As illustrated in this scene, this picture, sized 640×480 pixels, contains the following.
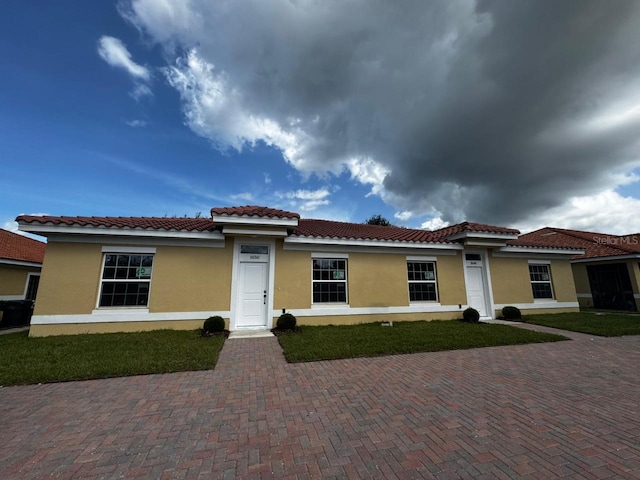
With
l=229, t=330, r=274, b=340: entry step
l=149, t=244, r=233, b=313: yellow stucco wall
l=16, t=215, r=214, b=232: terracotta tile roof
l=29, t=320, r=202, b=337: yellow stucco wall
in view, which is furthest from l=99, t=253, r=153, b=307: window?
l=229, t=330, r=274, b=340: entry step

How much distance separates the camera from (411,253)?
38.7 feet

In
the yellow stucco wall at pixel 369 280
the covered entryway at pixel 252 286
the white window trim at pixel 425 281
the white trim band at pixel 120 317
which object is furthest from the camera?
the white window trim at pixel 425 281

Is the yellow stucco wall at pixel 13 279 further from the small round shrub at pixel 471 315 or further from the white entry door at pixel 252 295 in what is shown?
the small round shrub at pixel 471 315

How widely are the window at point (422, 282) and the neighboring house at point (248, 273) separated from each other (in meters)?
0.04

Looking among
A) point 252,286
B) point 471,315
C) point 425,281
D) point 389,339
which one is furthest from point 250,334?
point 471,315

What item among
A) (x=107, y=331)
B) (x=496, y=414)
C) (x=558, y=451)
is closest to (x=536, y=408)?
(x=496, y=414)

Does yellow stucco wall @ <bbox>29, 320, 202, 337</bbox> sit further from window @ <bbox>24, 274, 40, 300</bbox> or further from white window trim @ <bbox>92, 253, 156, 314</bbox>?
window @ <bbox>24, 274, 40, 300</bbox>

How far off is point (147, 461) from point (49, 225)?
874cm

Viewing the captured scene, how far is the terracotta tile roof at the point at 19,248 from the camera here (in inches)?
531

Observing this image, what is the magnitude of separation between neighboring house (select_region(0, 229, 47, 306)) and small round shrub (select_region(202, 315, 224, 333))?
1074 centimetres

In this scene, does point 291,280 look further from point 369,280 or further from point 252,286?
point 369,280

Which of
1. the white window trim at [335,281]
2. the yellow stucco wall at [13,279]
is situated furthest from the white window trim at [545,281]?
the yellow stucco wall at [13,279]

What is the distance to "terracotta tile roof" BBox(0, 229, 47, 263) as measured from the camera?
1348 centimetres

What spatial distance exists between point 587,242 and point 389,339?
2092 centimetres
